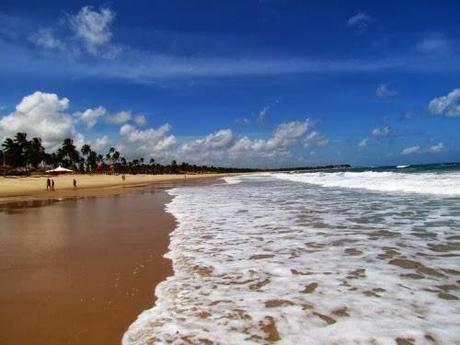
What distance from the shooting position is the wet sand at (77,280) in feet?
15.4

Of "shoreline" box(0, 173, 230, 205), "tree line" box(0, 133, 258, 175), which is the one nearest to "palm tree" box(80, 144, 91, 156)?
"tree line" box(0, 133, 258, 175)

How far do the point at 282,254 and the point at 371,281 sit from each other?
2.36m

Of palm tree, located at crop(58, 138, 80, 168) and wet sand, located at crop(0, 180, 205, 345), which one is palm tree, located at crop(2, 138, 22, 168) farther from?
wet sand, located at crop(0, 180, 205, 345)

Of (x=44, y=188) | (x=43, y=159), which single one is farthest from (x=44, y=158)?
(x=44, y=188)

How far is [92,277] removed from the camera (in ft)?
22.8

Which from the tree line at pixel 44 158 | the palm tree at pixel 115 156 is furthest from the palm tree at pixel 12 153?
the palm tree at pixel 115 156

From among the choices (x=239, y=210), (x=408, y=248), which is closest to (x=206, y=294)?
(x=408, y=248)

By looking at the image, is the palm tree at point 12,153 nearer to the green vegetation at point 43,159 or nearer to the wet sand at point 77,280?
the green vegetation at point 43,159

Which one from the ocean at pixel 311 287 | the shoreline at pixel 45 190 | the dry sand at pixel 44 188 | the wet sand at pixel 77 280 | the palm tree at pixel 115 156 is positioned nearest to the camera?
the ocean at pixel 311 287

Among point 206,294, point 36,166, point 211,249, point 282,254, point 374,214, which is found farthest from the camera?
point 36,166

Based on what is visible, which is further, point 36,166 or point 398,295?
point 36,166

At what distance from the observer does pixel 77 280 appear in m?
6.78

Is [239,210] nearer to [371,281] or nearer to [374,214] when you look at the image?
[374,214]

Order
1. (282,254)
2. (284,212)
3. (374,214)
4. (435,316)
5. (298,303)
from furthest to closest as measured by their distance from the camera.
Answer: (284,212) → (374,214) → (282,254) → (298,303) → (435,316)
